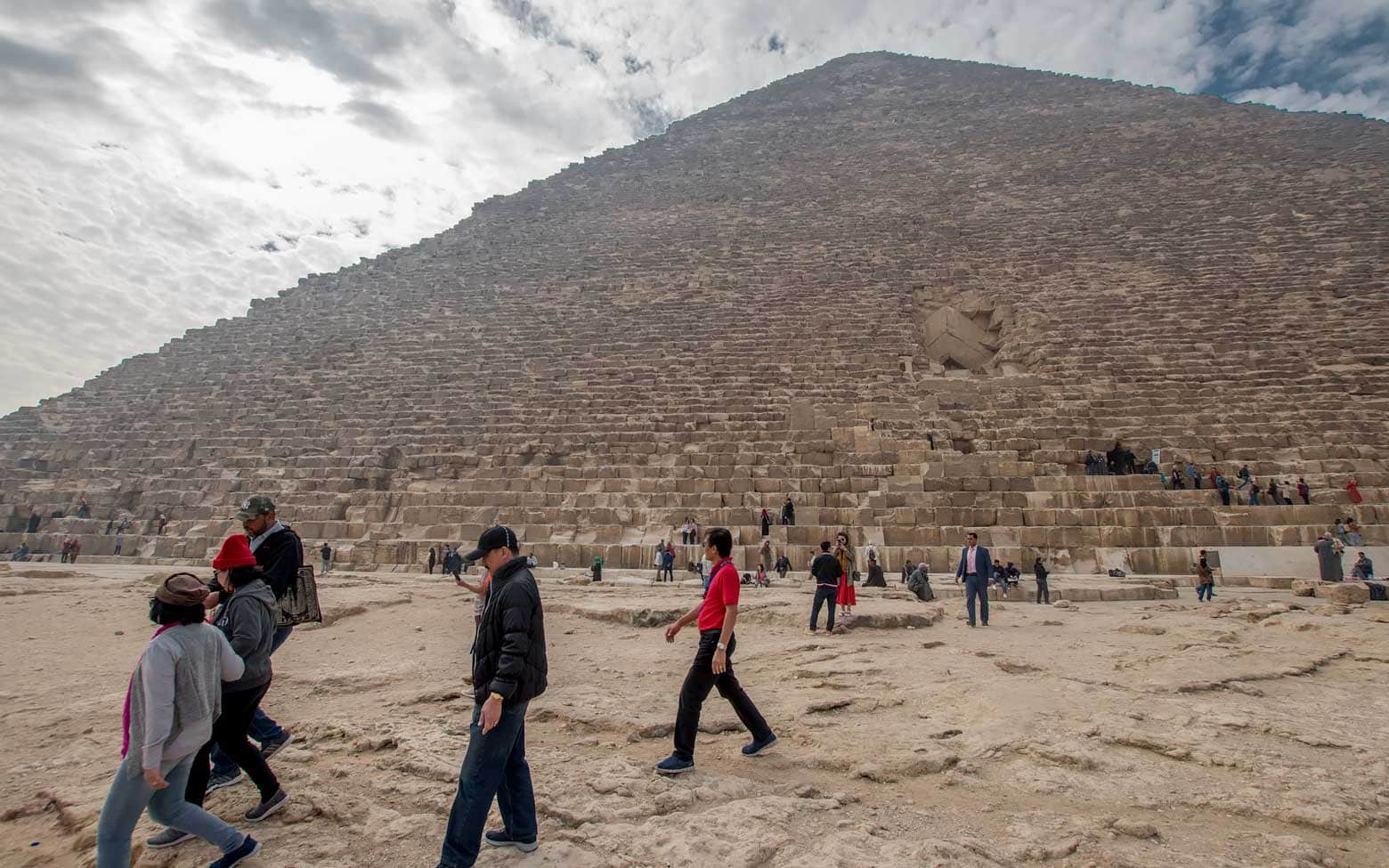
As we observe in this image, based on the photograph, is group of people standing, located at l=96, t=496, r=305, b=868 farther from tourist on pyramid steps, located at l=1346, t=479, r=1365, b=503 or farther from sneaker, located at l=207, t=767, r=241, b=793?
tourist on pyramid steps, located at l=1346, t=479, r=1365, b=503

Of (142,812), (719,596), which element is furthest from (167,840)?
(719,596)

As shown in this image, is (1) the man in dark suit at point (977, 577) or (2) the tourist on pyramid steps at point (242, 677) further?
(1) the man in dark suit at point (977, 577)

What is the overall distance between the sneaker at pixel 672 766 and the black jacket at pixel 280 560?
1.66m

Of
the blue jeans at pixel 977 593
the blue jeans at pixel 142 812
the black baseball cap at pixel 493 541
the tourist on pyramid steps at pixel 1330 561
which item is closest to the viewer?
the blue jeans at pixel 142 812

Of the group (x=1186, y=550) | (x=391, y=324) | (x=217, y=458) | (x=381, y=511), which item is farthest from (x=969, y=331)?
(x=217, y=458)

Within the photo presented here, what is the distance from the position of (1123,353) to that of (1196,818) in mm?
14999

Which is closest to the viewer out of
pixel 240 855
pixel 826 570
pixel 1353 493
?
pixel 240 855

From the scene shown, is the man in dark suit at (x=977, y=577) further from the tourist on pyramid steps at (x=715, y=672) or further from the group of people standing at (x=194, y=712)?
the group of people standing at (x=194, y=712)

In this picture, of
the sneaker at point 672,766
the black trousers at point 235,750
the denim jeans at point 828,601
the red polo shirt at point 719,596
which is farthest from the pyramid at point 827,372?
the black trousers at point 235,750

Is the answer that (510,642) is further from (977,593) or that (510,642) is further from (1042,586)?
(1042,586)

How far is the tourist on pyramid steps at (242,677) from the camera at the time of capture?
2.41 m

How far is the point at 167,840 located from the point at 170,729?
491 millimetres

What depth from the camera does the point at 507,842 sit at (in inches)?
89.8

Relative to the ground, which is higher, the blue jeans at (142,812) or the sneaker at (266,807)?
the blue jeans at (142,812)
